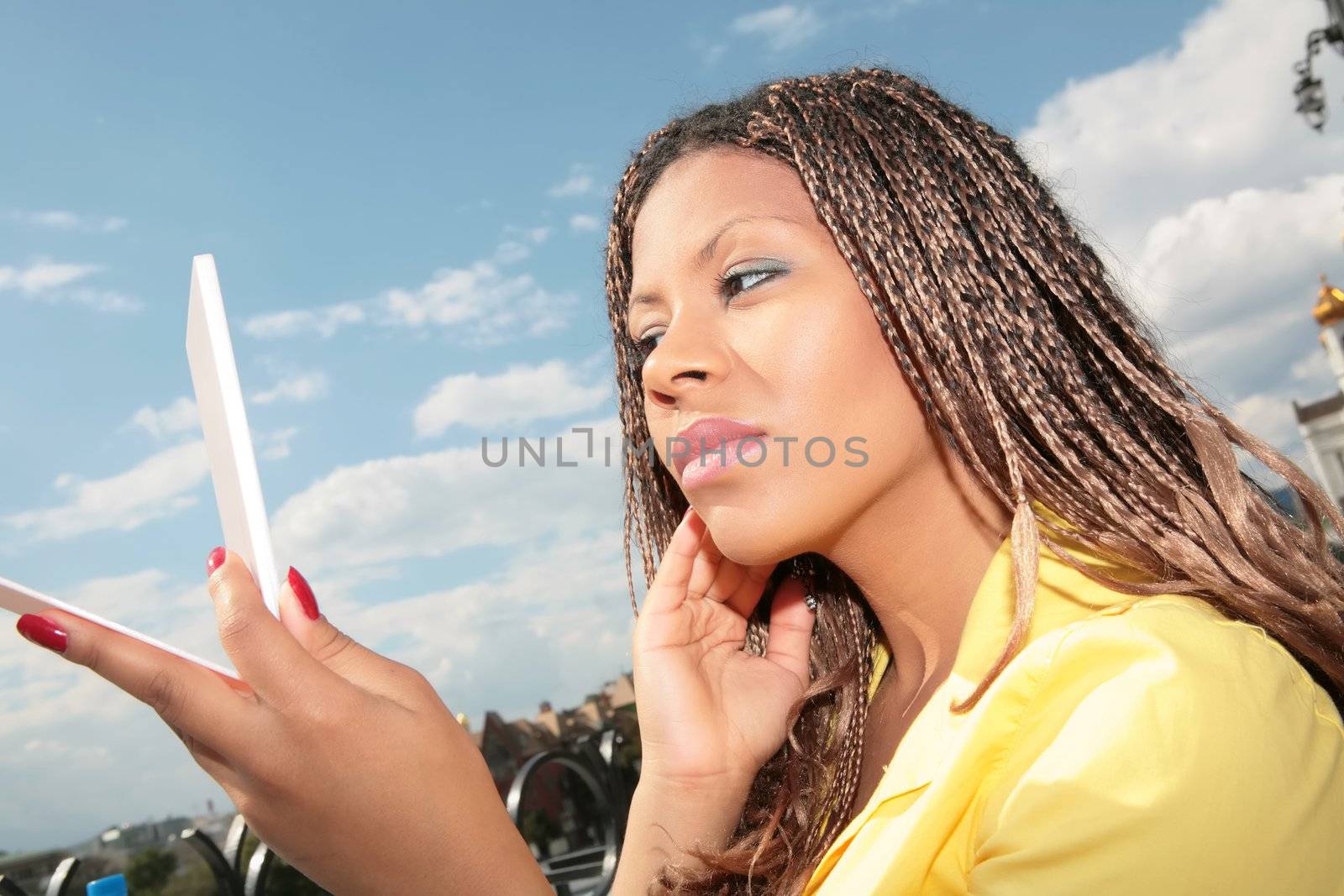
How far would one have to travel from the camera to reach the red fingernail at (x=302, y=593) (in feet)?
4.79

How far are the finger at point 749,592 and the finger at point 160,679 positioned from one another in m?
1.55

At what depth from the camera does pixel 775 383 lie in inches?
79.0

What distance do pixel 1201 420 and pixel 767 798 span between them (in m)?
1.34

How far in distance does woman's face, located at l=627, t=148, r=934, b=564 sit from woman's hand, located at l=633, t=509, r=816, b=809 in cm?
43

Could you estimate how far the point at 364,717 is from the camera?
1366mm

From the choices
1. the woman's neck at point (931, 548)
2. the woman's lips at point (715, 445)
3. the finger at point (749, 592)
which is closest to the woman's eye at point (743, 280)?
the woman's lips at point (715, 445)

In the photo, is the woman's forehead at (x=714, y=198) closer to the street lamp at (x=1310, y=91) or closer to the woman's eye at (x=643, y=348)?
the woman's eye at (x=643, y=348)

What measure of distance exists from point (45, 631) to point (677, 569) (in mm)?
1602

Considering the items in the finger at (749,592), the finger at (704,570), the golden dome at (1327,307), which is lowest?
the finger at (749,592)

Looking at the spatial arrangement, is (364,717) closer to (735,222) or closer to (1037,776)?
(1037,776)

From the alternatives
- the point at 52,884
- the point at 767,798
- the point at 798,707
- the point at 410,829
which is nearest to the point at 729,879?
the point at 767,798

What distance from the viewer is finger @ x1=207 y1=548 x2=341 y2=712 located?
1293mm

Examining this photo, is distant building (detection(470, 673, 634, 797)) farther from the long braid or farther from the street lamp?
the street lamp

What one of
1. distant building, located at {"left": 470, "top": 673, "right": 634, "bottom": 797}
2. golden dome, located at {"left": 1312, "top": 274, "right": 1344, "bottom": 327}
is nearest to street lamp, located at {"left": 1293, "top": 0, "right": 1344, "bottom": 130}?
distant building, located at {"left": 470, "top": 673, "right": 634, "bottom": 797}
